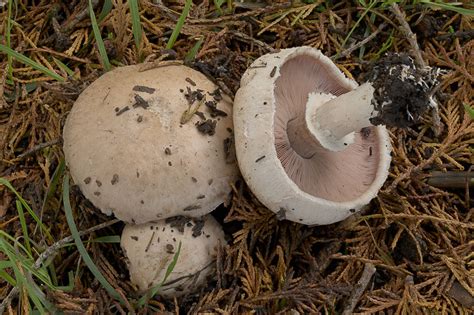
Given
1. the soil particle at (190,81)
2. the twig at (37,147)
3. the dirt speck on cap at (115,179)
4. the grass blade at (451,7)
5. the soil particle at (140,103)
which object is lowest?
the twig at (37,147)

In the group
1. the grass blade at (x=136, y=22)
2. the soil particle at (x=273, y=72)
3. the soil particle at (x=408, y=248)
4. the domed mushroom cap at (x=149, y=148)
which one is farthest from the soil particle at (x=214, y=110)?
the soil particle at (x=408, y=248)

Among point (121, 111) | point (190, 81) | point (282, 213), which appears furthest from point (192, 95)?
point (282, 213)

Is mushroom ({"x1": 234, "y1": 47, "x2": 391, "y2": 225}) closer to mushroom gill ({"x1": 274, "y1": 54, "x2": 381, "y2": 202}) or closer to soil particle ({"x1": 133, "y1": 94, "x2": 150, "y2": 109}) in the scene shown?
mushroom gill ({"x1": 274, "y1": 54, "x2": 381, "y2": 202})

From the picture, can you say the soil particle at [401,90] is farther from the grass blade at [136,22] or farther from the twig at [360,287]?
the grass blade at [136,22]

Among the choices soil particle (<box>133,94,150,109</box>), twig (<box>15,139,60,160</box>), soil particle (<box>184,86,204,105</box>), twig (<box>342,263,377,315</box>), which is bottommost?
twig (<box>342,263,377,315</box>)

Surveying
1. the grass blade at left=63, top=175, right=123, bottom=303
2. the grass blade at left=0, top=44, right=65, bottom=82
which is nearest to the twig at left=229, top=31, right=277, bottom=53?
the grass blade at left=0, top=44, right=65, bottom=82

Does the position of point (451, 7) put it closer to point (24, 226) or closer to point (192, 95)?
point (192, 95)

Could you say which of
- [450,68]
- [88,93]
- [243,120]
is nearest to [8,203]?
[88,93]
